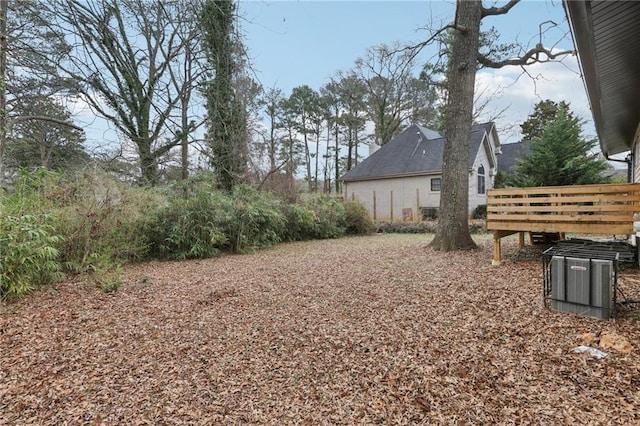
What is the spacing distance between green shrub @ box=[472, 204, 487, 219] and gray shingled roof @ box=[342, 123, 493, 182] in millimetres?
2211

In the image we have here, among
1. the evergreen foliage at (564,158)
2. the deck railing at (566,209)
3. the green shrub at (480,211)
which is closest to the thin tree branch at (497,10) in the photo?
the deck railing at (566,209)

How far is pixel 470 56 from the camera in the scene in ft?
23.1

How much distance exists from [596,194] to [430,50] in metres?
5.26

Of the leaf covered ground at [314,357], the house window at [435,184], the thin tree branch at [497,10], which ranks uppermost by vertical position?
the thin tree branch at [497,10]

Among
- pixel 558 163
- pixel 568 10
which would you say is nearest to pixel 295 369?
pixel 568 10

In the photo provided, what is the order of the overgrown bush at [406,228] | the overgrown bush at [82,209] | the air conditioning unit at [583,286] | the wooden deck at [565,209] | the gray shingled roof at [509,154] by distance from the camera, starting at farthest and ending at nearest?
1. the gray shingled roof at [509,154]
2. the overgrown bush at [406,228]
3. the overgrown bush at [82,209]
4. the wooden deck at [565,209]
5. the air conditioning unit at [583,286]

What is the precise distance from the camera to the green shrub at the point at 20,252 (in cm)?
A: 373

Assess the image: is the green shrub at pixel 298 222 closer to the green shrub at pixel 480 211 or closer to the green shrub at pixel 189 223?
the green shrub at pixel 189 223

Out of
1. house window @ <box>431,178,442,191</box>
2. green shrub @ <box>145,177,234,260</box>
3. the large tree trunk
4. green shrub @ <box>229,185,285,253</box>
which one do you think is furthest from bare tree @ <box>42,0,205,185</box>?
house window @ <box>431,178,442,191</box>

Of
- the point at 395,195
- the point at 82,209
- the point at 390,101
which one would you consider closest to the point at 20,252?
the point at 82,209

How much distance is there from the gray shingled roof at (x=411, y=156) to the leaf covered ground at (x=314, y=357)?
12131 millimetres

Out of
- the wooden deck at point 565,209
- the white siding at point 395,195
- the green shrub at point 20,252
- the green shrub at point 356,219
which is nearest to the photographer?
the green shrub at point 20,252

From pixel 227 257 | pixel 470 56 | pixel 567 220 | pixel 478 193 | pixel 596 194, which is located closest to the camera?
pixel 596 194

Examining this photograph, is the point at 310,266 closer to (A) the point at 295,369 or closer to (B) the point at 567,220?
(A) the point at 295,369
